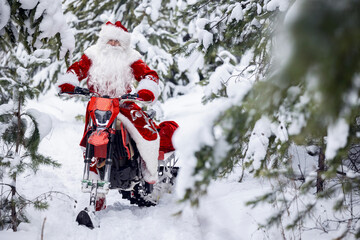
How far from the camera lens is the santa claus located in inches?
160

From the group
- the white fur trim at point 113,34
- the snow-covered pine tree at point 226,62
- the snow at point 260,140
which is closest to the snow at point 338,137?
the snow-covered pine tree at point 226,62

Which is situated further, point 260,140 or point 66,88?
point 66,88

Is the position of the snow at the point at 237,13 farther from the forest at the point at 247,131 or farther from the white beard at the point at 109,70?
the white beard at the point at 109,70

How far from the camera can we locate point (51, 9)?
315cm

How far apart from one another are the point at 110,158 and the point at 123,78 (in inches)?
43.9

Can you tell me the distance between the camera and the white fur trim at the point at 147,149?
4.05 meters

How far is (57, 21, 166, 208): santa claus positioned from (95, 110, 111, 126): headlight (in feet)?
1.20

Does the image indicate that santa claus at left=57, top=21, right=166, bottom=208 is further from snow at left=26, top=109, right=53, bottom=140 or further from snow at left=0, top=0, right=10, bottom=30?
snow at left=0, top=0, right=10, bottom=30

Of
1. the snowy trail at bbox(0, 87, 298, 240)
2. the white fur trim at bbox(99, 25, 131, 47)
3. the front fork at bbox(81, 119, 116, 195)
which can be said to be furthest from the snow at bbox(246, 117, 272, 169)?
the white fur trim at bbox(99, 25, 131, 47)

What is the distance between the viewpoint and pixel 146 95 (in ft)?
12.7

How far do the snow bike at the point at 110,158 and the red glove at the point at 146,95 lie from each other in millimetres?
69

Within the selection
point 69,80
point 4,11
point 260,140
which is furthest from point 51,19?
point 260,140

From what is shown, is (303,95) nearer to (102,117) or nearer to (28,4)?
(102,117)

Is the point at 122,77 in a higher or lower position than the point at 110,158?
Answer: higher
